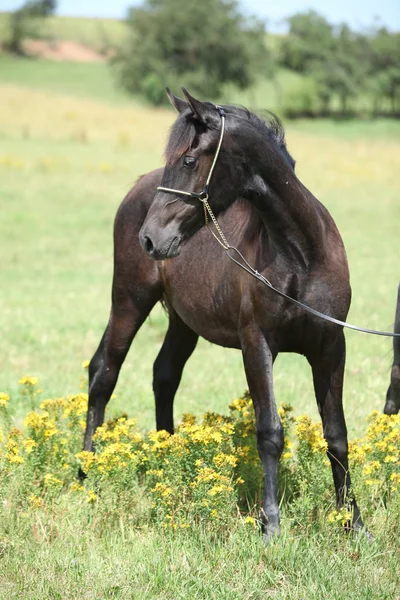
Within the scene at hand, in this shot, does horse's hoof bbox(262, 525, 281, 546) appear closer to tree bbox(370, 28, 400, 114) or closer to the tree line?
the tree line

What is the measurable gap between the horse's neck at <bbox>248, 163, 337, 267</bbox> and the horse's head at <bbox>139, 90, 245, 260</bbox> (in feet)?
0.89

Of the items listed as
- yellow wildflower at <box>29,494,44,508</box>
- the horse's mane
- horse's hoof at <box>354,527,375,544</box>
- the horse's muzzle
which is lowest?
horse's hoof at <box>354,527,375,544</box>

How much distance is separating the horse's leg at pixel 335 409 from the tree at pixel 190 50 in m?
70.9

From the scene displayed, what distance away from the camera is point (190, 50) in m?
75.9

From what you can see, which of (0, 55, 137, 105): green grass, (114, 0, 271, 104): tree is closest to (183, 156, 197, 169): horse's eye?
(0, 55, 137, 105): green grass

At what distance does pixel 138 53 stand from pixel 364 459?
73.4 meters

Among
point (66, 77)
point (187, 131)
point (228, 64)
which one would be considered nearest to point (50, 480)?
point (187, 131)

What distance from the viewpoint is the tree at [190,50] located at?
242ft

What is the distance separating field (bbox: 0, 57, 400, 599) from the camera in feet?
13.6

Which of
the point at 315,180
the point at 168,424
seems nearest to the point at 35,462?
the point at 168,424

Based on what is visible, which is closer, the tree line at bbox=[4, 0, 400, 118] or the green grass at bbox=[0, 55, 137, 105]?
the green grass at bbox=[0, 55, 137, 105]

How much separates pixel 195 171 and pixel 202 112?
317 mm

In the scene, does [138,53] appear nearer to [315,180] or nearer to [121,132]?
[121,132]

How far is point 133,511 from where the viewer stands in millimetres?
5082
